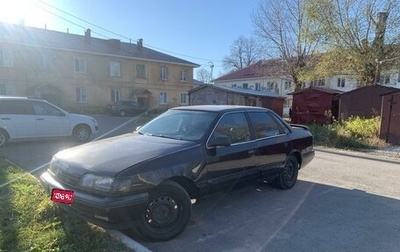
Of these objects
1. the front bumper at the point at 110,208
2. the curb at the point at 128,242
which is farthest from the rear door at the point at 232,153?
the curb at the point at 128,242

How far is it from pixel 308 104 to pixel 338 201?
571 inches

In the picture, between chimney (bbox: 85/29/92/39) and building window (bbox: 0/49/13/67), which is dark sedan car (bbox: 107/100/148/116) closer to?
building window (bbox: 0/49/13/67)

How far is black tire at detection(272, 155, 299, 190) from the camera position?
6045mm

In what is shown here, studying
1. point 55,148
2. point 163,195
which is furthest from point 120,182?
point 55,148

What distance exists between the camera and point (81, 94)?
1200 inches

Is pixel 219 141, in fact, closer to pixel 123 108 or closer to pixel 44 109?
pixel 44 109

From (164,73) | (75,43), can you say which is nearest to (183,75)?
(164,73)

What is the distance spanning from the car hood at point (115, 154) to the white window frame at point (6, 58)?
26.1m

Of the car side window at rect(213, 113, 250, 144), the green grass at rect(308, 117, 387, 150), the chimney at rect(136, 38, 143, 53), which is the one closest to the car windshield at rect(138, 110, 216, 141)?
the car side window at rect(213, 113, 250, 144)

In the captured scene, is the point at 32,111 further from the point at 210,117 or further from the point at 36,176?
the point at 210,117

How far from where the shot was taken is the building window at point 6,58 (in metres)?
25.6

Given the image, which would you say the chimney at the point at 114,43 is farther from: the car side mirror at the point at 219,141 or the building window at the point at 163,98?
the car side mirror at the point at 219,141

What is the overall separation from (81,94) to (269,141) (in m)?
28.1

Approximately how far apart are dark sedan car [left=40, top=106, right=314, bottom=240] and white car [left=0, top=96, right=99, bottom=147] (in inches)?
270
